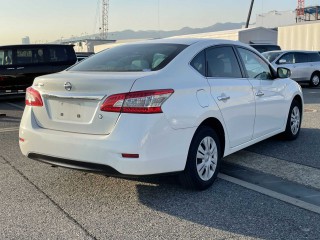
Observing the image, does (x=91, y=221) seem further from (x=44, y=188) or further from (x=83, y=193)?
(x=44, y=188)

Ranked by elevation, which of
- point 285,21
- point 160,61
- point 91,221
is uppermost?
point 285,21

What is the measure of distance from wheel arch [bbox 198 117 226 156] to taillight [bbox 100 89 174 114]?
74 centimetres

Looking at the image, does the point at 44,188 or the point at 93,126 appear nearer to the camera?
the point at 93,126

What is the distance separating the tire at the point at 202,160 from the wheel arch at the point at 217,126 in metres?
0.06

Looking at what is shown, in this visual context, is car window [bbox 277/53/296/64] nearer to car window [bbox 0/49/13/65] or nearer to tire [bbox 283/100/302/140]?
car window [bbox 0/49/13/65]

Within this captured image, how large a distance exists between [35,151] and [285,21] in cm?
9278

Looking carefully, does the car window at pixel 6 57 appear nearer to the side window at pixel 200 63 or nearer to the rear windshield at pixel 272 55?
the rear windshield at pixel 272 55

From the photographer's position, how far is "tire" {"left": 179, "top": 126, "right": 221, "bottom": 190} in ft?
14.1

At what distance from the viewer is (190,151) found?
4254mm

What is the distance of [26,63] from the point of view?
13688 mm

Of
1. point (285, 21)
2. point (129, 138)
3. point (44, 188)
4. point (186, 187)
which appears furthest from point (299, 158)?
point (285, 21)

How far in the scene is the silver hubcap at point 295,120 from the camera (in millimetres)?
6803

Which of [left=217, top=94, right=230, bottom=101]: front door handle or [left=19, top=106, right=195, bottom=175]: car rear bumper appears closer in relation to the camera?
[left=19, top=106, right=195, bottom=175]: car rear bumper

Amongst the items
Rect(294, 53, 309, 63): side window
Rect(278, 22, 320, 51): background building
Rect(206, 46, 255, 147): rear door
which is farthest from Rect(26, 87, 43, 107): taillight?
Rect(278, 22, 320, 51): background building
